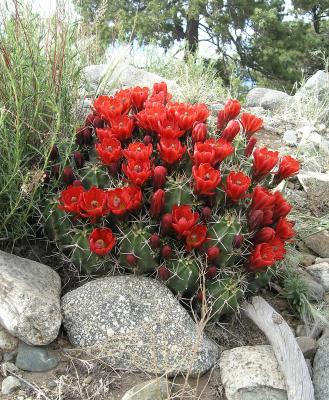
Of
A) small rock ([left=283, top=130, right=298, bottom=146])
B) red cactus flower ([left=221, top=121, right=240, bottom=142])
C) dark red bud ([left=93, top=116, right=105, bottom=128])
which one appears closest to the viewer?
red cactus flower ([left=221, top=121, right=240, bottom=142])

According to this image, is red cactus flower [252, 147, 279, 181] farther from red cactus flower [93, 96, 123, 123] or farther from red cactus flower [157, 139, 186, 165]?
red cactus flower [93, 96, 123, 123]

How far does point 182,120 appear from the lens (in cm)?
309

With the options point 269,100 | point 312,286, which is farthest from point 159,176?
point 269,100

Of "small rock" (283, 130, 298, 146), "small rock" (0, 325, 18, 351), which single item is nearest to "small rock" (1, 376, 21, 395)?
"small rock" (0, 325, 18, 351)

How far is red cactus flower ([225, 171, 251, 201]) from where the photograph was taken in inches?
111

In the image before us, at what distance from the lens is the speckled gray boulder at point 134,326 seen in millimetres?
2631

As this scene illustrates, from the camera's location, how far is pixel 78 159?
10.2 feet

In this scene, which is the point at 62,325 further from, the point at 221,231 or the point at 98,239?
the point at 221,231

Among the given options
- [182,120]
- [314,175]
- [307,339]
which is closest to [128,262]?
[182,120]

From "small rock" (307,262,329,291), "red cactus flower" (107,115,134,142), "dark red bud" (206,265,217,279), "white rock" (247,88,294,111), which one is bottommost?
"white rock" (247,88,294,111)

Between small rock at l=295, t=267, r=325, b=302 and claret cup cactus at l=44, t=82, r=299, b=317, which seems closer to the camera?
claret cup cactus at l=44, t=82, r=299, b=317

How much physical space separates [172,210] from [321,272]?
1.32m

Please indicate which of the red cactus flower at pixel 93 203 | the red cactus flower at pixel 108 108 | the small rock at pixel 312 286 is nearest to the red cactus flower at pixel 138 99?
the red cactus flower at pixel 108 108

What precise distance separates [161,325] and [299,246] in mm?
1655
